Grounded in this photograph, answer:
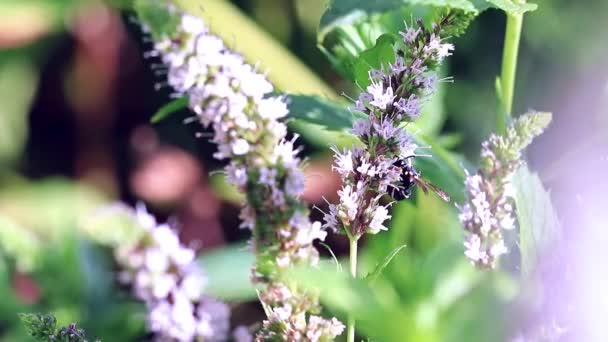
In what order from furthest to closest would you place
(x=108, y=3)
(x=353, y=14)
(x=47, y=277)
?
(x=108, y=3), (x=47, y=277), (x=353, y=14)

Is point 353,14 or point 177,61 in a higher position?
point 353,14

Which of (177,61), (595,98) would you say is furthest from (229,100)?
(595,98)

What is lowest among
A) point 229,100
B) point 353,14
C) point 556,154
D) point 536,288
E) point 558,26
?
point 536,288

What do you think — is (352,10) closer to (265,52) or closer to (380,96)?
(380,96)

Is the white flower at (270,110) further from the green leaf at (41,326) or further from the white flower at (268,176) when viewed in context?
the green leaf at (41,326)

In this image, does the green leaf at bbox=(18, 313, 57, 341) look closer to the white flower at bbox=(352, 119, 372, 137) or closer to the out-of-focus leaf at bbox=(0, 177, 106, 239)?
the white flower at bbox=(352, 119, 372, 137)

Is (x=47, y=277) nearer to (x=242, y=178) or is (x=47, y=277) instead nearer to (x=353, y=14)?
(x=353, y=14)

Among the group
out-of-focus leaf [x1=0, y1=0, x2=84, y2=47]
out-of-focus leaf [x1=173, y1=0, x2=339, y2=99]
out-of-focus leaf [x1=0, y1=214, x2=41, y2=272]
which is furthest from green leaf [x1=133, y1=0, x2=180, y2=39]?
out-of-focus leaf [x1=0, y1=0, x2=84, y2=47]
